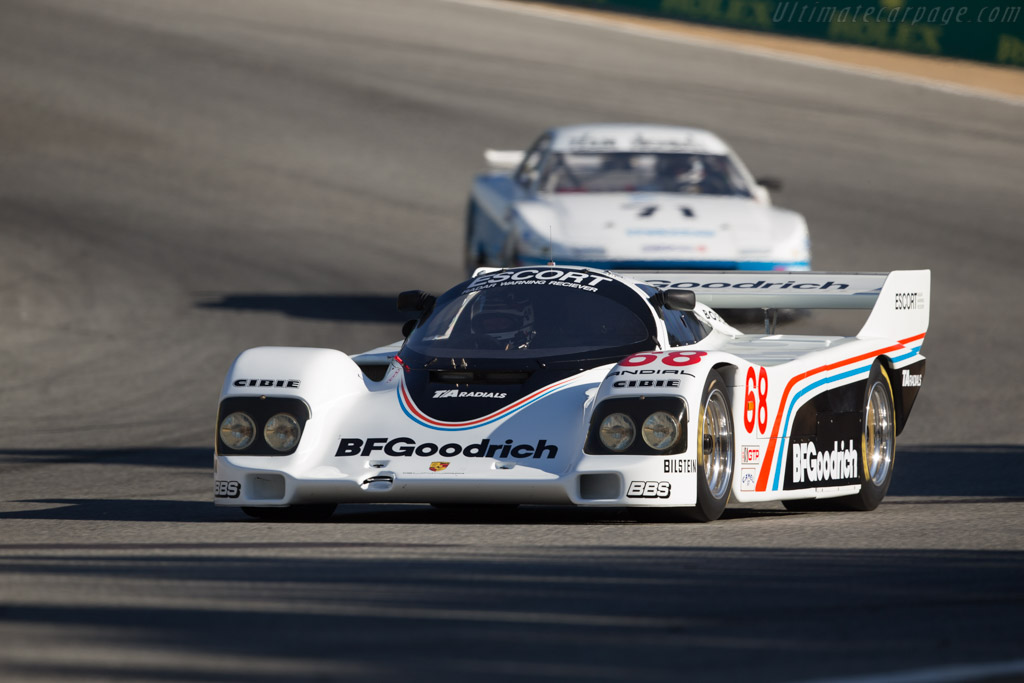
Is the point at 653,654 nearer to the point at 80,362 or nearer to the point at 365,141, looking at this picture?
the point at 80,362

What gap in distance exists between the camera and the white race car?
1350 centimetres

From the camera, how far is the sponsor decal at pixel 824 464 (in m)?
8.29

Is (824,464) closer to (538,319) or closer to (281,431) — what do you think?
(538,319)

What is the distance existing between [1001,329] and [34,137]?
14.1 metres

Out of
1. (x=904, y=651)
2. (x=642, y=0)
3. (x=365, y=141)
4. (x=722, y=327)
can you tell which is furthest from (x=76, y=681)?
(x=642, y=0)

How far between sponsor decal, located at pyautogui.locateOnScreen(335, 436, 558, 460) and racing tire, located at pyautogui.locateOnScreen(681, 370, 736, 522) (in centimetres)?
59

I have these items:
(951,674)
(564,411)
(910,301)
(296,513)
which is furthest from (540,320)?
(951,674)

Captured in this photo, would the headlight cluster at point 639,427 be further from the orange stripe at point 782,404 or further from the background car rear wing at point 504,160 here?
the background car rear wing at point 504,160

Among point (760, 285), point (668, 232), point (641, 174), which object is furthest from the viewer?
point (641, 174)

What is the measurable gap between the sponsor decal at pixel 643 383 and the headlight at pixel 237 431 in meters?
1.56

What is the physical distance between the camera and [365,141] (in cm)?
2516

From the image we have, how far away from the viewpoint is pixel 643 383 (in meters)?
7.53

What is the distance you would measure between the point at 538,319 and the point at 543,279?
31 cm

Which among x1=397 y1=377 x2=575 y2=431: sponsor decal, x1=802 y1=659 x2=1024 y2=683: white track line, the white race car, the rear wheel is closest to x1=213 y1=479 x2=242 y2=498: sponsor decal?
x1=397 y1=377 x2=575 y2=431: sponsor decal
